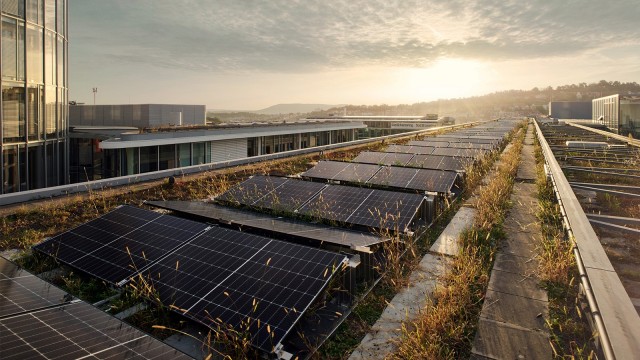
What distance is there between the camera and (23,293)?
4.25 m

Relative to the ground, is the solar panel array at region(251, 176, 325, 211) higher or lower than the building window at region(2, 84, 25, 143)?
lower

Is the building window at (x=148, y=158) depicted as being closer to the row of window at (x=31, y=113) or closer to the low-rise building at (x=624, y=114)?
the row of window at (x=31, y=113)

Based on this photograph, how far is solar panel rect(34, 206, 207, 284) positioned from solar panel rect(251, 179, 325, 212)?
2260 millimetres

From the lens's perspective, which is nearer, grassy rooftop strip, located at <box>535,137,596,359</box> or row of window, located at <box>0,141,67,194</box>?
grassy rooftop strip, located at <box>535,137,596,359</box>

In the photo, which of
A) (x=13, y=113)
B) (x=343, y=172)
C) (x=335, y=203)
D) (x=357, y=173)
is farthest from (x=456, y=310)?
(x=13, y=113)

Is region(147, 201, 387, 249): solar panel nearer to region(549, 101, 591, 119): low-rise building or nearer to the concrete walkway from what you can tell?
the concrete walkway

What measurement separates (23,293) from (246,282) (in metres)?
2.46

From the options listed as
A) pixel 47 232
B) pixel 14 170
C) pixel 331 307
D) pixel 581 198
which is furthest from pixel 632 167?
pixel 14 170

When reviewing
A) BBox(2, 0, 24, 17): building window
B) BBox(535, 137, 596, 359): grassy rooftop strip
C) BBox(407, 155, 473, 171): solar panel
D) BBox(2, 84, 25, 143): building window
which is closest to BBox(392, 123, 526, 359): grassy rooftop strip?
BBox(535, 137, 596, 359): grassy rooftop strip

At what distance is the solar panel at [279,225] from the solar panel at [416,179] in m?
3.67

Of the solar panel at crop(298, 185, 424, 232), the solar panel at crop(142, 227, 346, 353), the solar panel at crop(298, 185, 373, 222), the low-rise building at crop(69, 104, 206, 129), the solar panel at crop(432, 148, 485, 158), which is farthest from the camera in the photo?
the low-rise building at crop(69, 104, 206, 129)

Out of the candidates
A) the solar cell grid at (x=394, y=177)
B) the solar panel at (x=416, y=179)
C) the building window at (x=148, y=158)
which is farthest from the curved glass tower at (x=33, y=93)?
the solar panel at (x=416, y=179)

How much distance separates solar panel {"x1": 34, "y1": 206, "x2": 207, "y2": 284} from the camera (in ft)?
17.9

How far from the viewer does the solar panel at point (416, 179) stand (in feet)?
32.4
